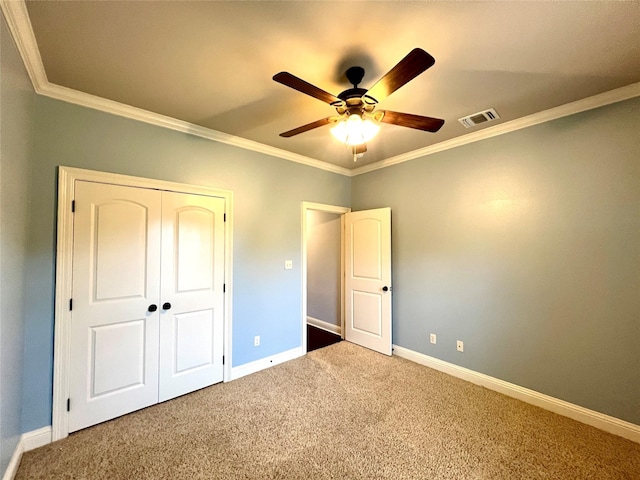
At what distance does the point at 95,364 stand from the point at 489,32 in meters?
3.60

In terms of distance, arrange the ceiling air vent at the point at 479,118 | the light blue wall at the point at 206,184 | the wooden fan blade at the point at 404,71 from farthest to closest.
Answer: the ceiling air vent at the point at 479,118 → the light blue wall at the point at 206,184 → the wooden fan blade at the point at 404,71

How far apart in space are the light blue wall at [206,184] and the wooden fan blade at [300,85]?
1.62 meters

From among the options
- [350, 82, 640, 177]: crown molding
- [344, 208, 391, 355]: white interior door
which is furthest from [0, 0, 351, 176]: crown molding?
[350, 82, 640, 177]: crown molding

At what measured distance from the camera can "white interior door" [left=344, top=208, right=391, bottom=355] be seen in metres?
3.56

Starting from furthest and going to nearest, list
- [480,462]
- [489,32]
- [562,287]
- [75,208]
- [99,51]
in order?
[562,287] < [75,208] < [480,462] < [99,51] < [489,32]

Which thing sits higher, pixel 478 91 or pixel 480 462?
pixel 478 91

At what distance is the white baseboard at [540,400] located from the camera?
6.72 feet

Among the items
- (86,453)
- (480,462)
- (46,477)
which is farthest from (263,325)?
(480,462)

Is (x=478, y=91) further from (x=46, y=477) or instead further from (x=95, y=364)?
(x=46, y=477)

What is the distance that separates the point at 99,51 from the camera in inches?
65.1

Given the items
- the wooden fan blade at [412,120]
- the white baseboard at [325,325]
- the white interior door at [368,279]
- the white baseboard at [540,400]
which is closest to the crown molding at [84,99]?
the white interior door at [368,279]

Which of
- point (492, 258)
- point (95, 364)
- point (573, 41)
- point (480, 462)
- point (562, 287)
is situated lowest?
point (480, 462)

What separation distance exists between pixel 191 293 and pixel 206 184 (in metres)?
1.12

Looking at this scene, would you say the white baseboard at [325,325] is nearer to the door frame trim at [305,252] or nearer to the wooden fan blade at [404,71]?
the door frame trim at [305,252]
